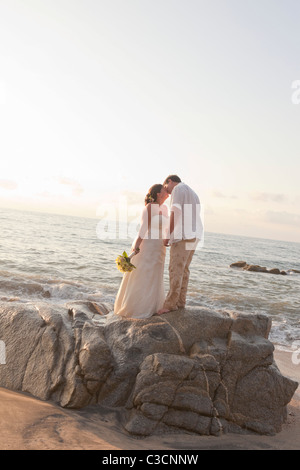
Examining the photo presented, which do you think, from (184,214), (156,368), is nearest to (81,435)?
(156,368)

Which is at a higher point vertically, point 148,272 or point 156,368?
point 148,272

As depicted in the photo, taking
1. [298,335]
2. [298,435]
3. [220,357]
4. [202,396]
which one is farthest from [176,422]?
[298,335]

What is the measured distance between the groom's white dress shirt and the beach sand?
2732 mm

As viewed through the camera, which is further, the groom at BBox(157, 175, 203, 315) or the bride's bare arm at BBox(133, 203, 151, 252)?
the bride's bare arm at BBox(133, 203, 151, 252)

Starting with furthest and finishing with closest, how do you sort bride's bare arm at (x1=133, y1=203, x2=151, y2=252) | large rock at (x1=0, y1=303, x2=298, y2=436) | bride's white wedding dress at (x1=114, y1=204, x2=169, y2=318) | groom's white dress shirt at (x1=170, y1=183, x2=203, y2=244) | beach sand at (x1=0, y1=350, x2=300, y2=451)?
bride's bare arm at (x1=133, y1=203, x2=151, y2=252)
bride's white wedding dress at (x1=114, y1=204, x2=169, y2=318)
groom's white dress shirt at (x1=170, y1=183, x2=203, y2=244)
large rock at (x1=0, y1=303, x2=298, y2=436)
beach sand at (x1=0, y1=350, x2=300, y2=451)

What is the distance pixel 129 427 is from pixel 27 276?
1191cm

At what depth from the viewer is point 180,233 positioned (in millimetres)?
5805

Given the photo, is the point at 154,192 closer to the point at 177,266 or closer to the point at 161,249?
the point at 161,249

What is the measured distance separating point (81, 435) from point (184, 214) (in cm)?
336

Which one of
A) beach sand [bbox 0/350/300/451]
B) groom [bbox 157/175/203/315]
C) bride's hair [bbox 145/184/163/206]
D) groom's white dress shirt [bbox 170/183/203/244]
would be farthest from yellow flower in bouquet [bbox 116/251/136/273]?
beach sand [bbox 0/350/300/451]

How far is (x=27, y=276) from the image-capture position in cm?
1524

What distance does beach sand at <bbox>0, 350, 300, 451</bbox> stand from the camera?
3.81 m

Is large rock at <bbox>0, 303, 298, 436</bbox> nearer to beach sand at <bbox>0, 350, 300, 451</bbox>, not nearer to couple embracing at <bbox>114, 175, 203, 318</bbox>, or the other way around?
beach sand at <bbox>0, 350, 300, 451</bbox>

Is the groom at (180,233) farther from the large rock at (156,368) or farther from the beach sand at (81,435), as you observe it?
the beach sand at (81,435)
